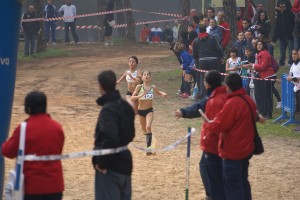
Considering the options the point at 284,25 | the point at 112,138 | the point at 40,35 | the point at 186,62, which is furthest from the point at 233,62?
the point at 40,35

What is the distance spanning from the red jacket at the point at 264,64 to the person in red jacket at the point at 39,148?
1100 cm

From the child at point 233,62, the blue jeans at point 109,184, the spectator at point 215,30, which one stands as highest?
the spectator at point 215,30

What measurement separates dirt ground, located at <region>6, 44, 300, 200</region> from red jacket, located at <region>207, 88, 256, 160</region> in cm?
223

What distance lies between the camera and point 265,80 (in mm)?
18797

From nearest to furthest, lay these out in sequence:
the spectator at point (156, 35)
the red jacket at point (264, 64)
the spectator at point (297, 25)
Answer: the red jacket at point (264, 64) → the spectator at point (297, 25) → the spectator at point (156, 35)

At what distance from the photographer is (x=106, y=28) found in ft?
116

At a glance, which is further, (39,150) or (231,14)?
(231,14)

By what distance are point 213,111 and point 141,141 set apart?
252 inches

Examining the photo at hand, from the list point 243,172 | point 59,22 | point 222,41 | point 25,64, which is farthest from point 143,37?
point 243,172

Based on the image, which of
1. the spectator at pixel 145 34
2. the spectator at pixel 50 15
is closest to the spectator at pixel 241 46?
the spectator at pixel 50 15

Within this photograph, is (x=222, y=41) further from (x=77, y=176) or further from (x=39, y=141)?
(x=39, y=141)

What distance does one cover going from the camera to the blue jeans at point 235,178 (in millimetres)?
10078

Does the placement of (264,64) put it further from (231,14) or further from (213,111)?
(213,111)

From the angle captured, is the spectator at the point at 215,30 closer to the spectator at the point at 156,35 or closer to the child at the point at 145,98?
the child at the point at 145,98
